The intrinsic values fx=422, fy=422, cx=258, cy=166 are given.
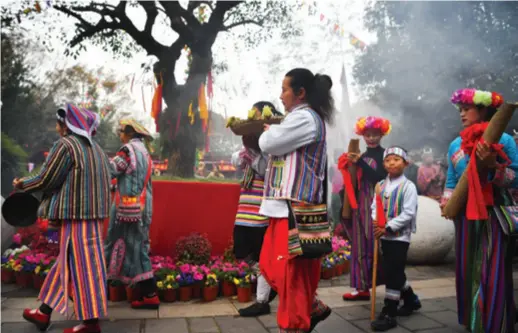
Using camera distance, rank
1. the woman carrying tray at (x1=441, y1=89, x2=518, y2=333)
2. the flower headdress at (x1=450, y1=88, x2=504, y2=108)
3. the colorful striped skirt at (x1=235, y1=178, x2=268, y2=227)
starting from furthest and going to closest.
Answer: the colorful striped skirt at (x1=235, y1=178, x2=268, y2=227) → the flower headdress at (x1=450, y1=88, x2=504, y2=108) → the woman carrying tray at (x1=441, y1=89, x2=518, y2=333)

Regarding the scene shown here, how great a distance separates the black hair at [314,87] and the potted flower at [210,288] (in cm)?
236

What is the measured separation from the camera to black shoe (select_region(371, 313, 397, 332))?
3.56m

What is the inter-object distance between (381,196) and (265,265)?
1742mm

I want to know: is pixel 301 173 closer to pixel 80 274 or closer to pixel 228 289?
pixel 80 274

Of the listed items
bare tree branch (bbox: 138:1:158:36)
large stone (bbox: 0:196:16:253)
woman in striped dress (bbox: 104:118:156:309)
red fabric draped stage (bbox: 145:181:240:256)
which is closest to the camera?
woman in striped dress (bbox: 104:118:156:309)

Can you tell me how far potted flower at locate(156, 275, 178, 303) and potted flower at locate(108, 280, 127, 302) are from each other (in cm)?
42

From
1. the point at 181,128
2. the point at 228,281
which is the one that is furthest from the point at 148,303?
the point at 181,128

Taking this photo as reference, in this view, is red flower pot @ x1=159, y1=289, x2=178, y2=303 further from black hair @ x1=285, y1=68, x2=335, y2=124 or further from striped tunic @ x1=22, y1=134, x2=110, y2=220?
black hair @ x1=285, y1=68, x2=335, y2=124

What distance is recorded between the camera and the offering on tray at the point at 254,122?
3430 millimetres

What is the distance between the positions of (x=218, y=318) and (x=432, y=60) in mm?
7534

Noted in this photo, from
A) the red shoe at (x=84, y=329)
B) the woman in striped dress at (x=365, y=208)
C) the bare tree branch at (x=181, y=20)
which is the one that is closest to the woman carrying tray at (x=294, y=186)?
the red shoe at (x=84, y=329)

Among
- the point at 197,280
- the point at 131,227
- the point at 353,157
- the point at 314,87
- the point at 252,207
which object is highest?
the point at 314,87

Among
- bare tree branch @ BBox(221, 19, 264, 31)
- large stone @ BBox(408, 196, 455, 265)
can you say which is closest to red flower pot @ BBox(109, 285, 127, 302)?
large stone @ BBox(408, 196, 455, 265)

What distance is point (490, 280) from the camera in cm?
310
